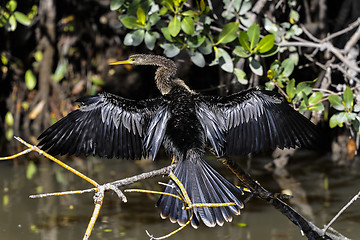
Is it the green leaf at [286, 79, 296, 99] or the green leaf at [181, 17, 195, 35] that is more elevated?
the green leaf at [181, 17, 195, 35]

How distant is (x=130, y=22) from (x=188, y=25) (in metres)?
0.41

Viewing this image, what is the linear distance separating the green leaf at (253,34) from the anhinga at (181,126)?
2.13ft

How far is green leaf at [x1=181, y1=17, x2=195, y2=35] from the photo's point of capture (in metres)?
3.84

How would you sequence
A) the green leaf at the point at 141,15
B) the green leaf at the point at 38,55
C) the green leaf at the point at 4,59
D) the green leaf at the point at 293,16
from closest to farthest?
the green leaf at the point at 141,15 → the green leaf at the point at 293,16 → the green leaf at the point at 4,59 → the green leaf at the point at 38,55

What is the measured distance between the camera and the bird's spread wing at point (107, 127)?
10.4 feet

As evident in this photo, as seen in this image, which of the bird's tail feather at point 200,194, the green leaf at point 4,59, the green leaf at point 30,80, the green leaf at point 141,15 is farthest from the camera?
the green leaf at point 30,80

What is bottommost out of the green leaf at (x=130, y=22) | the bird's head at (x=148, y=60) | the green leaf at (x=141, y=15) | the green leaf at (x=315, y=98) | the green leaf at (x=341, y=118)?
the green leaf at (x=341, y=118)

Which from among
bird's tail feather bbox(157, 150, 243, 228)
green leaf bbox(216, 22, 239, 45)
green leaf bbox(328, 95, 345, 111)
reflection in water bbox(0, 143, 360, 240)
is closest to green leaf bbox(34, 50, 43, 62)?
reflection in water bbox(0, 143, 360, 240)

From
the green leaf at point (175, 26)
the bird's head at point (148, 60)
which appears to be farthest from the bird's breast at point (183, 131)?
the green leaf at point (175, 26)

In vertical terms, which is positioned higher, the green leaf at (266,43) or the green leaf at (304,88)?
the green leaf at (266,43)

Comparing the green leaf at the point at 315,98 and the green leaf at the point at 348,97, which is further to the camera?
the green leaf at the point at 315,98

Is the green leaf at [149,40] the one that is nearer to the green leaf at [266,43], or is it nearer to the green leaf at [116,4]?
the green leaf at [116,4]

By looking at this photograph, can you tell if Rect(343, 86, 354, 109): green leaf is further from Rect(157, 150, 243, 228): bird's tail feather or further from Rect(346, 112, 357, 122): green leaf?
Rect(157, 150, 243, 228): bird's tail feather

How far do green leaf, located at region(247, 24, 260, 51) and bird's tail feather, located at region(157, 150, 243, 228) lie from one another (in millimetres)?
1111
